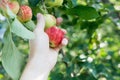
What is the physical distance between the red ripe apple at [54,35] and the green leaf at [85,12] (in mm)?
120

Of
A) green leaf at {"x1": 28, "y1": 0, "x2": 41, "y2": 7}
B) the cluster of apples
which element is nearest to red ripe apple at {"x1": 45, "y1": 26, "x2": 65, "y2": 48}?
the cluster of apples

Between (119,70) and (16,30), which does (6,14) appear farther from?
(119,70)

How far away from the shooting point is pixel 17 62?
130 cm

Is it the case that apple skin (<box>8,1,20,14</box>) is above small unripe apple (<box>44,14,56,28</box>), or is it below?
above

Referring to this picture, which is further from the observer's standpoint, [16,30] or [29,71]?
[29,71]

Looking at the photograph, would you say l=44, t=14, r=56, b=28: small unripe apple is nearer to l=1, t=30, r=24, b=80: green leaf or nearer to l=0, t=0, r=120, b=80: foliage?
l=0, t=0, r=120, b=80: foliage

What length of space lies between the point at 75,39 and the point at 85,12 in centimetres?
181

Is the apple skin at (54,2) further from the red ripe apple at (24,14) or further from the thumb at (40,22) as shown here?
the red ripe apple at (24,14)

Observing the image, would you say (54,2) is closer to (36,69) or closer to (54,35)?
(54,35)

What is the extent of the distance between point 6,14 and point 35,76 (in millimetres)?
271

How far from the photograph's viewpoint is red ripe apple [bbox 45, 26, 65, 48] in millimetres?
1499

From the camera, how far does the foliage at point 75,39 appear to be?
1.24 metres

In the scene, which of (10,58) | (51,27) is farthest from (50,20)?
(10,58)

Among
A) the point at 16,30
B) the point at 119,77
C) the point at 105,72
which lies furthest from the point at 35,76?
the point at 119,77
